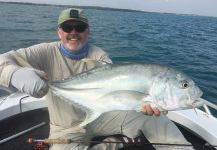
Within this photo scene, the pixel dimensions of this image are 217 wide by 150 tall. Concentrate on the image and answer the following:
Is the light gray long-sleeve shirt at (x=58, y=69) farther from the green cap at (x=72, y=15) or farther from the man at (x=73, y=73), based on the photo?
the green cap at (x=72, y=15)

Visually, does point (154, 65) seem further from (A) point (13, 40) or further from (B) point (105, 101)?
(A) point (13, 40)

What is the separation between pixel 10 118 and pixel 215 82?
8.33 meters

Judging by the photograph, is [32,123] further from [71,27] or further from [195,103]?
[195,103]

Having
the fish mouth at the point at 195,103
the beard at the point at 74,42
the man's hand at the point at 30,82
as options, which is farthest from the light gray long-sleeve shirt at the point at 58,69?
the fish mouth at the point at 195,103

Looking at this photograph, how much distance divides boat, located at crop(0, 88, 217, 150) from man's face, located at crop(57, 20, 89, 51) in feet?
4.81

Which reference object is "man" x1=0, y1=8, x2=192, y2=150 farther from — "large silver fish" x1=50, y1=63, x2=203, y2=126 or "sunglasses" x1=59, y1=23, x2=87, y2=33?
"large silver fish" x1=50, y1=63, x2=203, y2=126

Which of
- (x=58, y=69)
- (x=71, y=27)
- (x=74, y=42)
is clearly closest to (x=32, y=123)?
(x=58, y=69)

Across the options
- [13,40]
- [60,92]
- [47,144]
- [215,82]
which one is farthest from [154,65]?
[13,40]

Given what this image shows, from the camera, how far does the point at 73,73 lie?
11.9 ft

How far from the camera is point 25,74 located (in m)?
2.82

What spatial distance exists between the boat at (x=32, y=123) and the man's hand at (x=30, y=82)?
153 centimetres

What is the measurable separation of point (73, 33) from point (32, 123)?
5.92 feet

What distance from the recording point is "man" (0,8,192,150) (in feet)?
11.4

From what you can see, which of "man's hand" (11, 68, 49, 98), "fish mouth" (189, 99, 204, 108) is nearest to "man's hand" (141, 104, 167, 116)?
"fish mouth" (189, 99, 204, 108)
